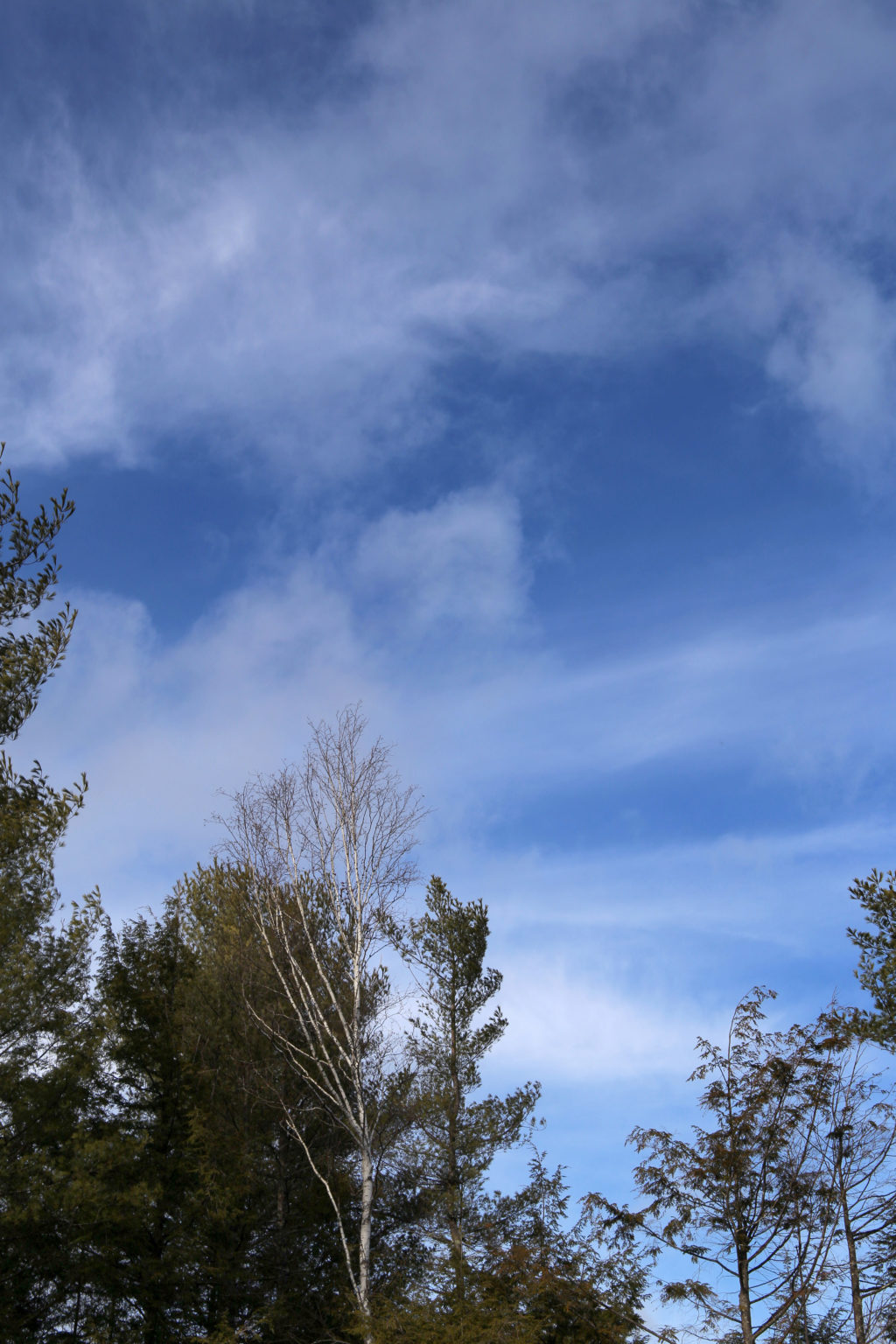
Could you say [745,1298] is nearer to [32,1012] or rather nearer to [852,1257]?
[852,1257]

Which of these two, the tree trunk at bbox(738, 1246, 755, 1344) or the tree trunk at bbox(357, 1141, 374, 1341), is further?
the tree trunk at bbox(357, 1141, 374, 1341)

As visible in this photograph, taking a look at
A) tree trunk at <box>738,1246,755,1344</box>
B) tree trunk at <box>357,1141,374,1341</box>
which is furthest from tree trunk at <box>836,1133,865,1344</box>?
tree trunk at <box>357,1141,374,1341</box>

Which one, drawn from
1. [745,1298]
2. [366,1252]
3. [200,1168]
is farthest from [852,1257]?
[200,1168]

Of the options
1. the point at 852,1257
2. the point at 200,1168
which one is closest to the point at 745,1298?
the point at 852,1257

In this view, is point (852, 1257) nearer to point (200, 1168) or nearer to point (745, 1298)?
point (745, 1298)

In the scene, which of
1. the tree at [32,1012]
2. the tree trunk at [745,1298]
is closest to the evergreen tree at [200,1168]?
the tree at [32,1012]

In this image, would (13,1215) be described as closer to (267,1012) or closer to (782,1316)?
(267,1012)

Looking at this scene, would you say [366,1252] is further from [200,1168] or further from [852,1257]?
[852,1257]

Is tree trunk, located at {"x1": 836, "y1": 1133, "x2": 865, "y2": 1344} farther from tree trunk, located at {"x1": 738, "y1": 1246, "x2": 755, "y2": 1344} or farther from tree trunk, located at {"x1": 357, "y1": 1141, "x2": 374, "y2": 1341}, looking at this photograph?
tree trunk, located at {"x1": 357, "y1": 1141, "x2": 374, "y2": 1341}

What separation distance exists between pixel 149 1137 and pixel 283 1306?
164 inches

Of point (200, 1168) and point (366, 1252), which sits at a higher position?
point (200, 1168)

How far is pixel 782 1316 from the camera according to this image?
524 inches

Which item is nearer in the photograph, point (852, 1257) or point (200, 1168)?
point (852, 1257)

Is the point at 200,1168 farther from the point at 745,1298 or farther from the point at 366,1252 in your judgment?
the point at 745,1298
